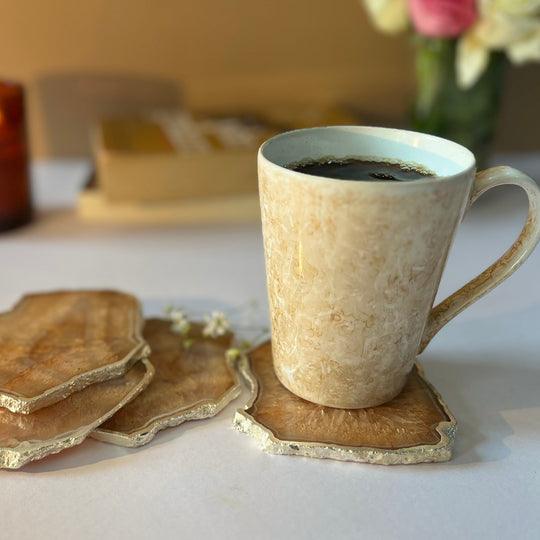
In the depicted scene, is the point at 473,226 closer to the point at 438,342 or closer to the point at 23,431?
the point at 438,342

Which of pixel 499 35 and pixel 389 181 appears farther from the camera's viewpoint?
pixel 499 35

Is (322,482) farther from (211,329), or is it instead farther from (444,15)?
(444,15)

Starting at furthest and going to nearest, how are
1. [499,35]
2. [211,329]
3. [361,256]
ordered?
[499,35] → [211,329] → [361,256]

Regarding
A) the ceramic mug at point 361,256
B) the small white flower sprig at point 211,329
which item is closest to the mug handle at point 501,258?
the ceramic mug at point 361,256

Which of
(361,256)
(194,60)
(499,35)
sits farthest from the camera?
(194,60)

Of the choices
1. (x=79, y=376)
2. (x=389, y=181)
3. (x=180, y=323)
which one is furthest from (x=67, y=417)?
(x=389, y=181)

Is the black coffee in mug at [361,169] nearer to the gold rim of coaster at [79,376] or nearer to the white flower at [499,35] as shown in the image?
the gold rim of coaster at [79,376]
